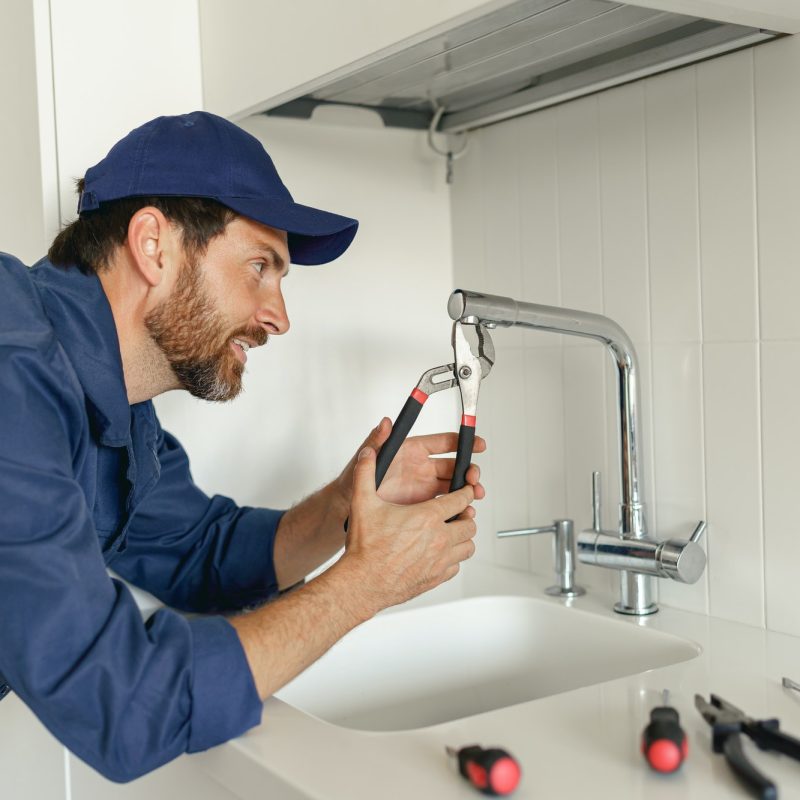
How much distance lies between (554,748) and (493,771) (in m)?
0.12

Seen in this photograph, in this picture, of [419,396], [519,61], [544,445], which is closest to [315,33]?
[519,61]

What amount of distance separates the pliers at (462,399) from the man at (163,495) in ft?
0.09

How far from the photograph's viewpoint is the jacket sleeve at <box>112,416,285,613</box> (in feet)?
4.31

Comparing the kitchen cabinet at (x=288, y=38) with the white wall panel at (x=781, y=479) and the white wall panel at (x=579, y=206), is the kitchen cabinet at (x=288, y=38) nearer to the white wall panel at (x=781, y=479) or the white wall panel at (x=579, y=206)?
the white wall panel at (x=579, y=206)

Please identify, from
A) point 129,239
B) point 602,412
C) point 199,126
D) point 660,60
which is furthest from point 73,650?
point 660,60

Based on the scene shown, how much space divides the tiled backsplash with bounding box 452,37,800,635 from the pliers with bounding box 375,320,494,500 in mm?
286

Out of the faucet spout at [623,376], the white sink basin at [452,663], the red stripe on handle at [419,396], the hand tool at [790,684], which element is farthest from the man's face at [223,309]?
the hand tool at [790,684]

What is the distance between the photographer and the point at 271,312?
1.12 metres

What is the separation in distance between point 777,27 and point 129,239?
68 cm

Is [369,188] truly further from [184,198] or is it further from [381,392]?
[184,198]

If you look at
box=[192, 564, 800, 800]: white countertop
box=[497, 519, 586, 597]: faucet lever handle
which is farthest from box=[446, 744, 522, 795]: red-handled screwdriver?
box=[497, 519, 586, 597]: faucet lever handle

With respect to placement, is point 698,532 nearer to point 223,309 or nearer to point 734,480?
point 734,480

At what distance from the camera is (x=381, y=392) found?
1.57 metres

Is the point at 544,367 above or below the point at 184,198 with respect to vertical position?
below
